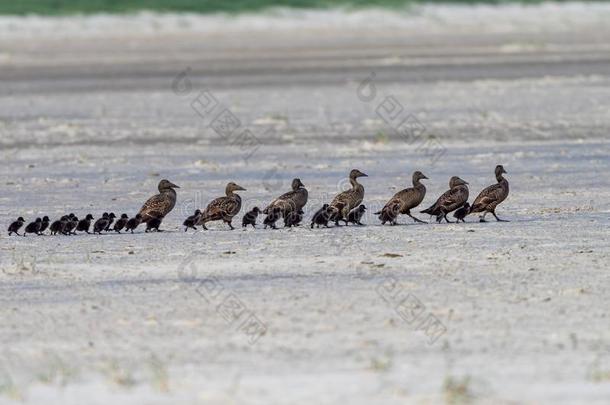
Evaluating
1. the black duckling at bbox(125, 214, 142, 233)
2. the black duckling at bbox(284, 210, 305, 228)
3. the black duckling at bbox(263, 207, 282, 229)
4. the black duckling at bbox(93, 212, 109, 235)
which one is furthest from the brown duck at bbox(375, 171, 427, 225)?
the black duckling at bbox(93, 212, 109, 235)

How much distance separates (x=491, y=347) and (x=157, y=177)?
Result: 38.0 feet

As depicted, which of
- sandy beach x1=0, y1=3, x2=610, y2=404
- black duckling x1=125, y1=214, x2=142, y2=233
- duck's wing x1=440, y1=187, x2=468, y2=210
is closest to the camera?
sandy beach x1=0, y1=3, x2=610, y2=404

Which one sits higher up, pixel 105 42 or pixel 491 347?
pixel 105 42

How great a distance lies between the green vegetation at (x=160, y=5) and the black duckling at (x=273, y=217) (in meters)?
60.0

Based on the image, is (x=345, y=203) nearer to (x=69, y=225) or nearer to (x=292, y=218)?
(x=292, y=218)

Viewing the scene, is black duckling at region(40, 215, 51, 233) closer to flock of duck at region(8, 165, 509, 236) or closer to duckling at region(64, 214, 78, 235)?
flock of duck at region(8, 165, 509, 236)

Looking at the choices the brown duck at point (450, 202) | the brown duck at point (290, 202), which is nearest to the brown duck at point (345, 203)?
the brown duck at point (290, 202)

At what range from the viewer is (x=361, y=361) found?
886 cm

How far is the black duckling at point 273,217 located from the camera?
14359 mm

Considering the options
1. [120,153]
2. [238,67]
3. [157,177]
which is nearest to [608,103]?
[120,153]

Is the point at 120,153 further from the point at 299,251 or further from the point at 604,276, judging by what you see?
the point at 604,276

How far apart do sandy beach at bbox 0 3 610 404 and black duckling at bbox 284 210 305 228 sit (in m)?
0.19

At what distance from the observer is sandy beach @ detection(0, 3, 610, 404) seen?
8609 mm

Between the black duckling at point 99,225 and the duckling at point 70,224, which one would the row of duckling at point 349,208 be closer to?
the black duckling at point 99,225
